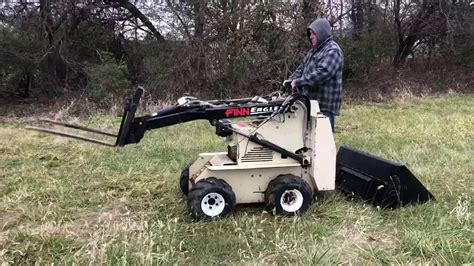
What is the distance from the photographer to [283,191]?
165 inches

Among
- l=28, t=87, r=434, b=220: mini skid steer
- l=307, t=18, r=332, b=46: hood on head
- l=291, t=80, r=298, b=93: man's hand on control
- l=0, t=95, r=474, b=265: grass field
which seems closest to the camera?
l=0, t=95, r=474, b=265: grass field

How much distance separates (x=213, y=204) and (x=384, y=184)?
4.80ft

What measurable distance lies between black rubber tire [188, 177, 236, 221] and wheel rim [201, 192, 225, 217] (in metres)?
0.02

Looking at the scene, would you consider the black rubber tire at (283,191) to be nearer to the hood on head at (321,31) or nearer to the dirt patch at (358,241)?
the dirt patch at (358,241)

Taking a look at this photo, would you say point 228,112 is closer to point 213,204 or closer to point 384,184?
point 213,204

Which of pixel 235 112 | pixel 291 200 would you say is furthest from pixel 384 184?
pixel 235 112

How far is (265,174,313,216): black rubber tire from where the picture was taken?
4188 mm

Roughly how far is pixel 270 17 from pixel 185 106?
10457 mm

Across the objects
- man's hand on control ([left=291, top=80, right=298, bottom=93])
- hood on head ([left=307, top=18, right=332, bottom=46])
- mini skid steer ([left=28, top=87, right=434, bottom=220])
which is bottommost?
mini skid steer ([left=28, top=87, right=434, bottom=220])

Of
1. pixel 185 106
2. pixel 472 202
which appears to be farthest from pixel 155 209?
pixel 472 202

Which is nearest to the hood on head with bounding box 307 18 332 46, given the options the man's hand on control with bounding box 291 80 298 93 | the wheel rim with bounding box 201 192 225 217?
the man's hand on control with bounding box 291 80 298 93

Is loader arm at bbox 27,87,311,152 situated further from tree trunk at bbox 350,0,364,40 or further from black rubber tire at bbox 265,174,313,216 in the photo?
tree trunk at bbox 350,0,364,40

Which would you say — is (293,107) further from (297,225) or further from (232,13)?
(232,13)

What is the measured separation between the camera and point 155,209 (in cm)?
454
